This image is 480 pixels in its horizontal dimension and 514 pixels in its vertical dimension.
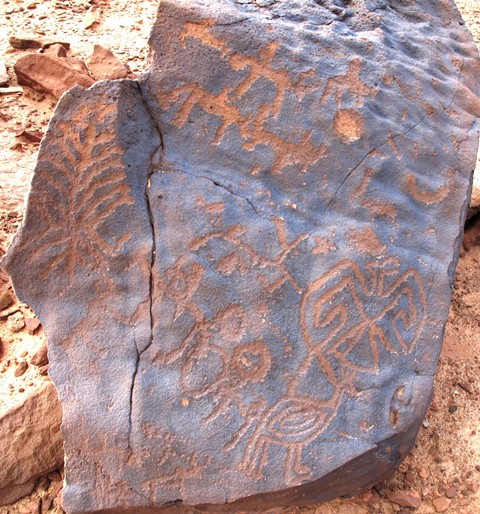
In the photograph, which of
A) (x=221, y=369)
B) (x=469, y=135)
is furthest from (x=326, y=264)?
(x=469, y=135)

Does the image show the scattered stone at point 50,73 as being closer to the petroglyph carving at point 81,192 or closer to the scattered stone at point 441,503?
the petroglyph carving at point 81,192

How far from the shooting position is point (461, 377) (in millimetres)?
2127

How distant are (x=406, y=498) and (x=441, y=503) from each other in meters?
0.10

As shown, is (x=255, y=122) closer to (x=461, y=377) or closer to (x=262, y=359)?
(x=262, y=359)

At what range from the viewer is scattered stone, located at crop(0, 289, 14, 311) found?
2232 mm

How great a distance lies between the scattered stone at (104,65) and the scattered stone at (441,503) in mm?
2271

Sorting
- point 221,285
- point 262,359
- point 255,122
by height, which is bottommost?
point 262,359

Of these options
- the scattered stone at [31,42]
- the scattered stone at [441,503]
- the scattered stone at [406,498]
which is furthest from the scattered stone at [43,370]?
the scattered stone at [31,42]

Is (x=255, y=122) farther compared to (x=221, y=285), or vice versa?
(x=255, y=122)

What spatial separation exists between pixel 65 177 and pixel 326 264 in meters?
0.76

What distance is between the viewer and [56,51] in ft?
9.70

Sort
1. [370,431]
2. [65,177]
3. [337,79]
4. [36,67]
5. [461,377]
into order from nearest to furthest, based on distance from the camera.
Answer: [370,431], [65,177], [337,79], [461,377], [36,67]

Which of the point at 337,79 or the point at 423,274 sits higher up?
the point at 337,79

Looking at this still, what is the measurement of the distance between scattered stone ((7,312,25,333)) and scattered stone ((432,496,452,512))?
1503 millimetres
